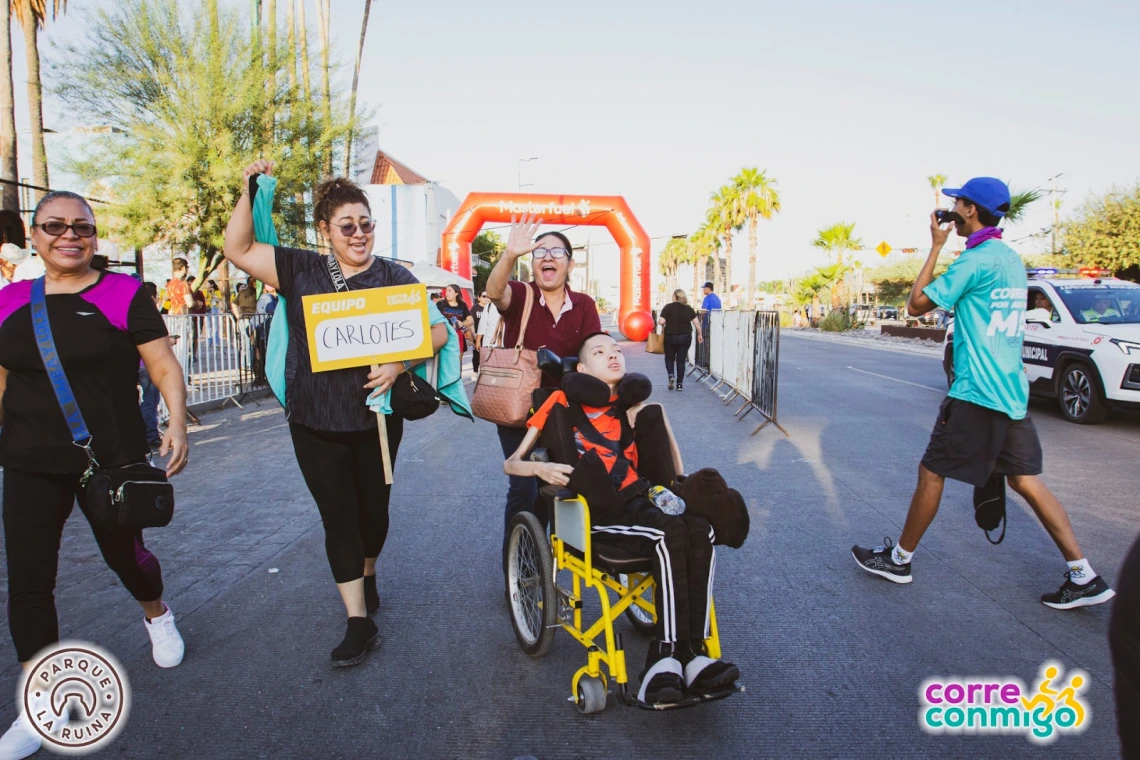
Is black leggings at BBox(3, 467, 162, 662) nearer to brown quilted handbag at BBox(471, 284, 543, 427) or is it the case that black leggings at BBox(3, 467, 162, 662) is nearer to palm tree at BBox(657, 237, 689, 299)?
brown quilted handbag at BBox(471, 284, 543, 427)

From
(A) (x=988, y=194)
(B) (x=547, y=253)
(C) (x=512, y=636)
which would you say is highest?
(A) (x=988, y=194)

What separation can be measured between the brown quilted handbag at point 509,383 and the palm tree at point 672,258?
61.5m

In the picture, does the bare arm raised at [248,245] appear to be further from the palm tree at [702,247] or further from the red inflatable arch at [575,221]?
the palm tree at [702,247]

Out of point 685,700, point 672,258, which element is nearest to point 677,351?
point 685,700

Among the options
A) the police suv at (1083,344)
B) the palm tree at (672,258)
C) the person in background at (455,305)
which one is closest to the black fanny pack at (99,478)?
the police suv at (1083,344)

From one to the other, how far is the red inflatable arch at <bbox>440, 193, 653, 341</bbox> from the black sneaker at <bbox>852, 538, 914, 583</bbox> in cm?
2245

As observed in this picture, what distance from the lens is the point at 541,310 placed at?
3787 mm

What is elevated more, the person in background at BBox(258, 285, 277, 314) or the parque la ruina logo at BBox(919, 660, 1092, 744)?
the person in background at BBox(258, 285, 277, 314)

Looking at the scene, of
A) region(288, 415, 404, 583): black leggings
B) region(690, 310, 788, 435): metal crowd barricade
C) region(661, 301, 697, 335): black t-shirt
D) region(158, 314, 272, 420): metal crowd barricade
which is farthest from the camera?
region(661, 301, 697, 335): black t-shirt

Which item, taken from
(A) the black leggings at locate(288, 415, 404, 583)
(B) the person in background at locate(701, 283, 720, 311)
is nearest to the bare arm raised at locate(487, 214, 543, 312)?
(A) the black leggings at locate(288, 415, 404, 583)

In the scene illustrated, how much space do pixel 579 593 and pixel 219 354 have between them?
375 inches

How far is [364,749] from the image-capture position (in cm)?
267

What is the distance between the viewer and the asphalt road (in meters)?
2.76

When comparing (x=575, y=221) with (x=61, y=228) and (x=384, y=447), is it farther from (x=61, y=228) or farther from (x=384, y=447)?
(x=61, y=228)
